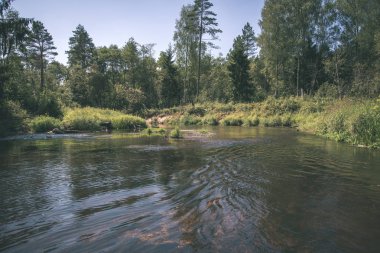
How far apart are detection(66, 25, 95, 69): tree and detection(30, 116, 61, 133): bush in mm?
45141

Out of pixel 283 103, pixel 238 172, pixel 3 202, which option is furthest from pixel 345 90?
pixel 3 202

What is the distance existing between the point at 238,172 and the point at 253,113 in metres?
36.4

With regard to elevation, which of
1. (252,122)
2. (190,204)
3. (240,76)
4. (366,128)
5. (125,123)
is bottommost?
(190,204)

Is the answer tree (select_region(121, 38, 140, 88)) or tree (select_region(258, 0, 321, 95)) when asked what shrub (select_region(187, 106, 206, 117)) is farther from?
tree (select_region(121, 38, 140, 88))

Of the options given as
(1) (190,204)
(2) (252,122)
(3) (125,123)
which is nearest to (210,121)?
(2) (252,122)

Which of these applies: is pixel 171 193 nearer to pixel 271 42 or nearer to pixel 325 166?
pixel 325 166

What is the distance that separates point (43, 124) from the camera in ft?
104

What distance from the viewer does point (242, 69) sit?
190 ft

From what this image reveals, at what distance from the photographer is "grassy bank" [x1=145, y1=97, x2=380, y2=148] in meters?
20.6

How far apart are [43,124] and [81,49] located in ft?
157

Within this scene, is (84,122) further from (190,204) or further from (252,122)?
(190,204)

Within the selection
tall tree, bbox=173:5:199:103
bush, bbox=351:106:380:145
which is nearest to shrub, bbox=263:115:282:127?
bush, bbox=351:106:380:145

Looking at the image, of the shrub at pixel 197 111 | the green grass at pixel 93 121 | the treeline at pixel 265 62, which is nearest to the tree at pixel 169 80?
the treeline at pixel 265 62

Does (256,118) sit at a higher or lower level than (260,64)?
lower
